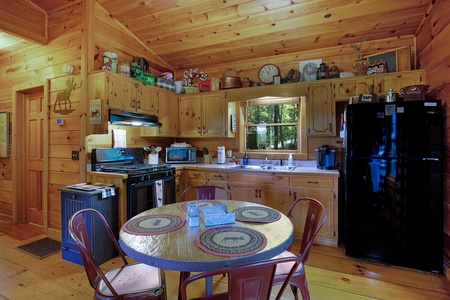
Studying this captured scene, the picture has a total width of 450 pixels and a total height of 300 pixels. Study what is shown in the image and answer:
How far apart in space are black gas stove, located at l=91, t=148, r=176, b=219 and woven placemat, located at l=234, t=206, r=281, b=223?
1491 millimetres

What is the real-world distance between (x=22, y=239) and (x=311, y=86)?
4236 mm

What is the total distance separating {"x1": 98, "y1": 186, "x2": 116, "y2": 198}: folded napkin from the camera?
99.2 inches

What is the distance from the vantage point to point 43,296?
6.48 ft

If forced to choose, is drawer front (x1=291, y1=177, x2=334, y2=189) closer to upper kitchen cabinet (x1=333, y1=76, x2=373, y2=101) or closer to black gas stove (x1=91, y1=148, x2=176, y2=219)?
upper kitchen cabinet (x1=333, y1=76, x2=373, y2=101)

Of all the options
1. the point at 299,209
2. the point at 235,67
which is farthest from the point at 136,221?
the point at 235,67

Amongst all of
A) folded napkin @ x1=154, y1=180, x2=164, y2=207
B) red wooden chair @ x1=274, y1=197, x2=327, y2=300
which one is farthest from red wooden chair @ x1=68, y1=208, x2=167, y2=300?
folded napkin @ x1=154, y1=180, x2=164, y2=207

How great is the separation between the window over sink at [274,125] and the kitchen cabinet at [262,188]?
776 millimetres

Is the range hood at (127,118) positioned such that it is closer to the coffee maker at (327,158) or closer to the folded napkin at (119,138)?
the folded napkin at (119,138)

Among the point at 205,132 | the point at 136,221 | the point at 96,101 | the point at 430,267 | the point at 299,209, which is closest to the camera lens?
the point at 136,221

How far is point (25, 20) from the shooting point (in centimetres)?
305

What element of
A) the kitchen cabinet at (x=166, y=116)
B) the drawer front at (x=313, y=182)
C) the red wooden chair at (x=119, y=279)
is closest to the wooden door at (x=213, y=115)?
the kitchen cabinet at (x=166, y=116)

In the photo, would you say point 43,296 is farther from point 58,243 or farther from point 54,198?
point 54,198

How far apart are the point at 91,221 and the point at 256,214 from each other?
68.9 inches

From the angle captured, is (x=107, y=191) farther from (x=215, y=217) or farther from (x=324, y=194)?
(x=324, y=194)
